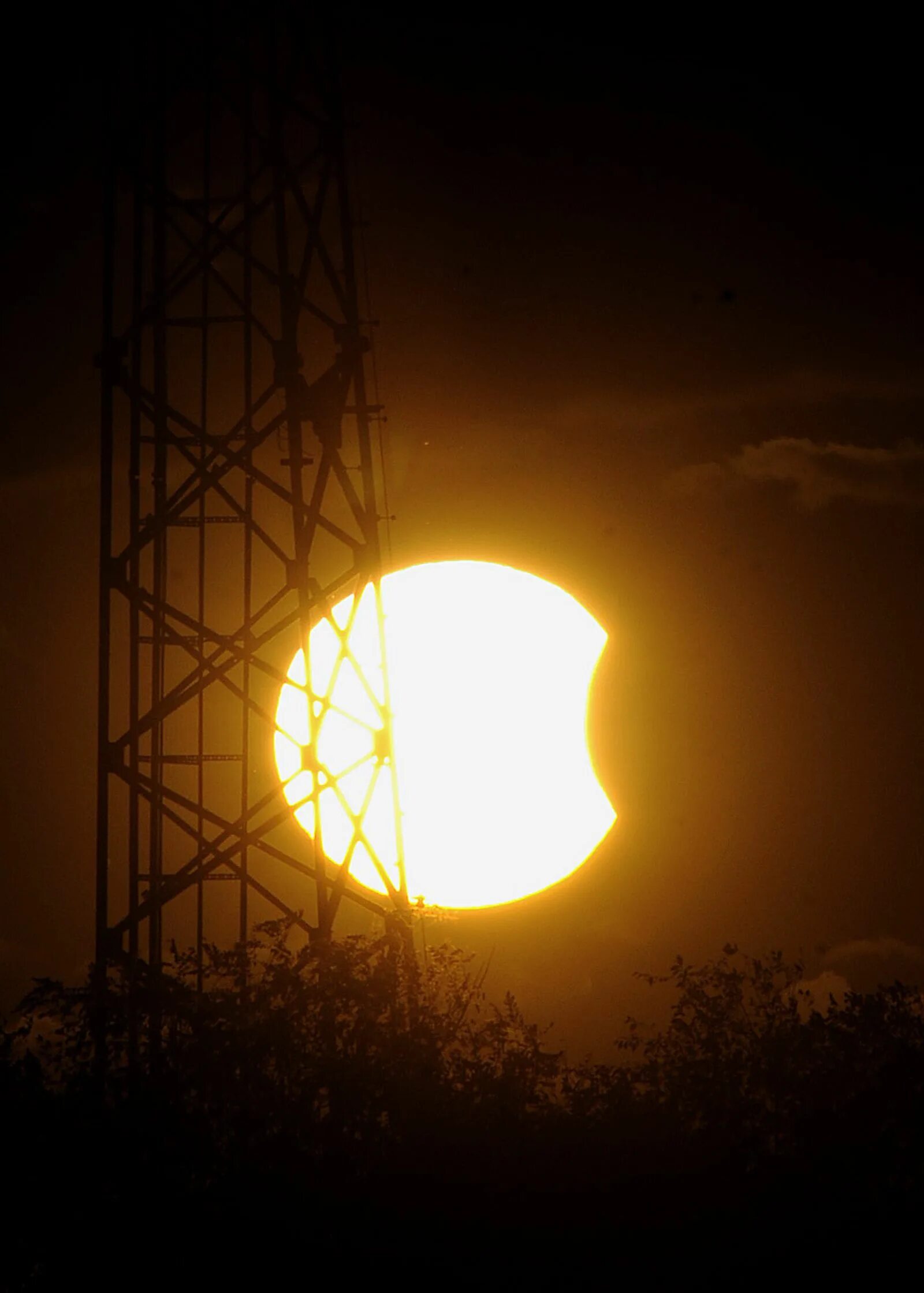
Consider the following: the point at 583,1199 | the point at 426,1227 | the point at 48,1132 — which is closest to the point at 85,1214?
the point at 48,1132

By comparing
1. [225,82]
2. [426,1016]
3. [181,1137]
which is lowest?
[181,1137]

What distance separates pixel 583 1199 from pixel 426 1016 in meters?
2.32

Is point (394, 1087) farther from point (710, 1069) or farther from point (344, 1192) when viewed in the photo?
point (710, 1069)

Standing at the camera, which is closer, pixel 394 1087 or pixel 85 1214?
pixel 85 1214

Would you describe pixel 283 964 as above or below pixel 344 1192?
above

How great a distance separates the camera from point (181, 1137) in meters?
16.7

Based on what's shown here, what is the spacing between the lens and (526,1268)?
54.9 feet

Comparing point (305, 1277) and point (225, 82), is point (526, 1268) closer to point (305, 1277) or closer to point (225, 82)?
point (305, 1277)

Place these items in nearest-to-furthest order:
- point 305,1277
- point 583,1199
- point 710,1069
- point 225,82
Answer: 1. point 305,1277
2. point 583,1199
3. point 710,1069
4. point 225,82

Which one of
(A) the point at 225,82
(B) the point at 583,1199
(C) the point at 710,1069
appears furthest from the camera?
(A) the point at 225,82

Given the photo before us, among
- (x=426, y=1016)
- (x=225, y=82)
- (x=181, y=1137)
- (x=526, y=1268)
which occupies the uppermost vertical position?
(x=225, y=82)

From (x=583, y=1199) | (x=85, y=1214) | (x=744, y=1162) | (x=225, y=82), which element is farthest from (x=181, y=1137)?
(x=225, y=82)

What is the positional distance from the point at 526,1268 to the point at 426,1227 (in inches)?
38.4

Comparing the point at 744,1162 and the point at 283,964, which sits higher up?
the point at 283,964
